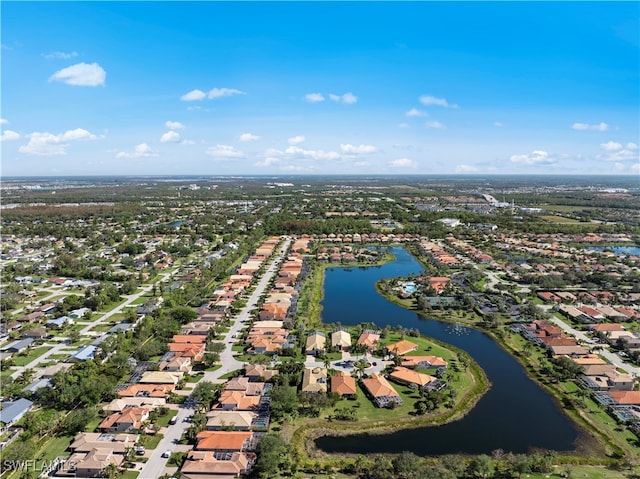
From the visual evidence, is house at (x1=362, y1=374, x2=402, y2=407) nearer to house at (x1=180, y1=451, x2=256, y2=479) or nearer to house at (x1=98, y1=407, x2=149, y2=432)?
house at (x1=180, y1=451, x2=256, y2=479)

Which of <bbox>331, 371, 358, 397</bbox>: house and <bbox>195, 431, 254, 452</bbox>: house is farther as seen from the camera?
<bbox>331, 371, 358, 397</bbox>: house

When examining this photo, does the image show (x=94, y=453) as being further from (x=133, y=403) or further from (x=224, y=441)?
(x=224, y=441)

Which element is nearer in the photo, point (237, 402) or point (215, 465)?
point (215, 465)

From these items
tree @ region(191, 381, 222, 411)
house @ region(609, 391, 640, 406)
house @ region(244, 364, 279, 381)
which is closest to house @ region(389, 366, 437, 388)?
house @ region(244, 364, 279, 381)

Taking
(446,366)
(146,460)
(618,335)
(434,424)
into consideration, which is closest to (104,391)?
(146,460)

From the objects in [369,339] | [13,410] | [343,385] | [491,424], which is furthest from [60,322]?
[491,424]

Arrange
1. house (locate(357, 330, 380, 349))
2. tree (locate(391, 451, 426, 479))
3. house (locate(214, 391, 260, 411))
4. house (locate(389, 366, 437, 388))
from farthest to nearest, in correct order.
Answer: house (locate(357, 330, 380, 349)) < house (locate(389, 366, 437, 388)) < house (locate(214, 391, 260, 411)) < tree (locate(391, 451, 426, 479))
